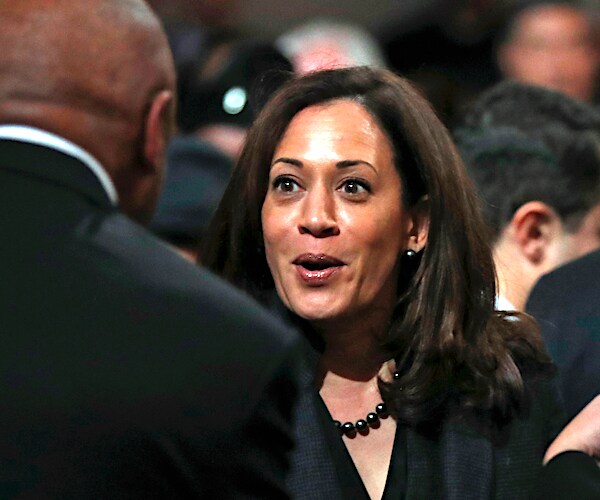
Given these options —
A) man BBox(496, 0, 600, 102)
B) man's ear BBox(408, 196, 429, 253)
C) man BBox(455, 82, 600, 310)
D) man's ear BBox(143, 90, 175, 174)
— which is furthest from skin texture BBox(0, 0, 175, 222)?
man BBox(496, 0, 600, 102)

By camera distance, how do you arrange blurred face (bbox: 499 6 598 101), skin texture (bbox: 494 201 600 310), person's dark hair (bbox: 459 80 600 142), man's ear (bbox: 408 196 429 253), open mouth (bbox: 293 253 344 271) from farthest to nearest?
blurred face (bbox: 499 6 598 101)
person's dark hair (bbox: 459 80 600 142)
skin texture (bbox: 494 201 600 310)
man's ear (bbox: 408 196 429 253)
open mouth (bbox: 293 253 344 271)

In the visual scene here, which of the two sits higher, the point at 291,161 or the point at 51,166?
the point at 291,161

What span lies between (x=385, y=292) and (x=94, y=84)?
49.2 inches

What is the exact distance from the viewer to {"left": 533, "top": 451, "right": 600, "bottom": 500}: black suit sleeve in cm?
241

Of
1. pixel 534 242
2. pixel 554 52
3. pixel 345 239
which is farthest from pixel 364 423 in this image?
pixel 554 52

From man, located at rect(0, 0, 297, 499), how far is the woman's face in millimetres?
982

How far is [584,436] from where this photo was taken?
2506 millimetres

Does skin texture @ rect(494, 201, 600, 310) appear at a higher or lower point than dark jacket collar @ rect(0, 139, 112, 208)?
higher

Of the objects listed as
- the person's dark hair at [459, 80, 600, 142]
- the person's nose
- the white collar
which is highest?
the person's dark hair at [459, 80, 600, 142]

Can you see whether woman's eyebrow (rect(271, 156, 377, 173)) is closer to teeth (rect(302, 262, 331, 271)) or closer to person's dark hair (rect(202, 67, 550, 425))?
person's dark hair (rect(202, 67, 550, 425))

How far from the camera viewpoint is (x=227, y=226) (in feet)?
10.2

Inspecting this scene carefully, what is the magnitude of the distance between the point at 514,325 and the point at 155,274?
1.46 m

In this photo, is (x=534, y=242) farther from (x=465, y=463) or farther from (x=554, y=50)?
(x=554, y=50)

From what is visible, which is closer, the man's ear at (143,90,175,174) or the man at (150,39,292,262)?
the man's ear at (143,90,175,174)
